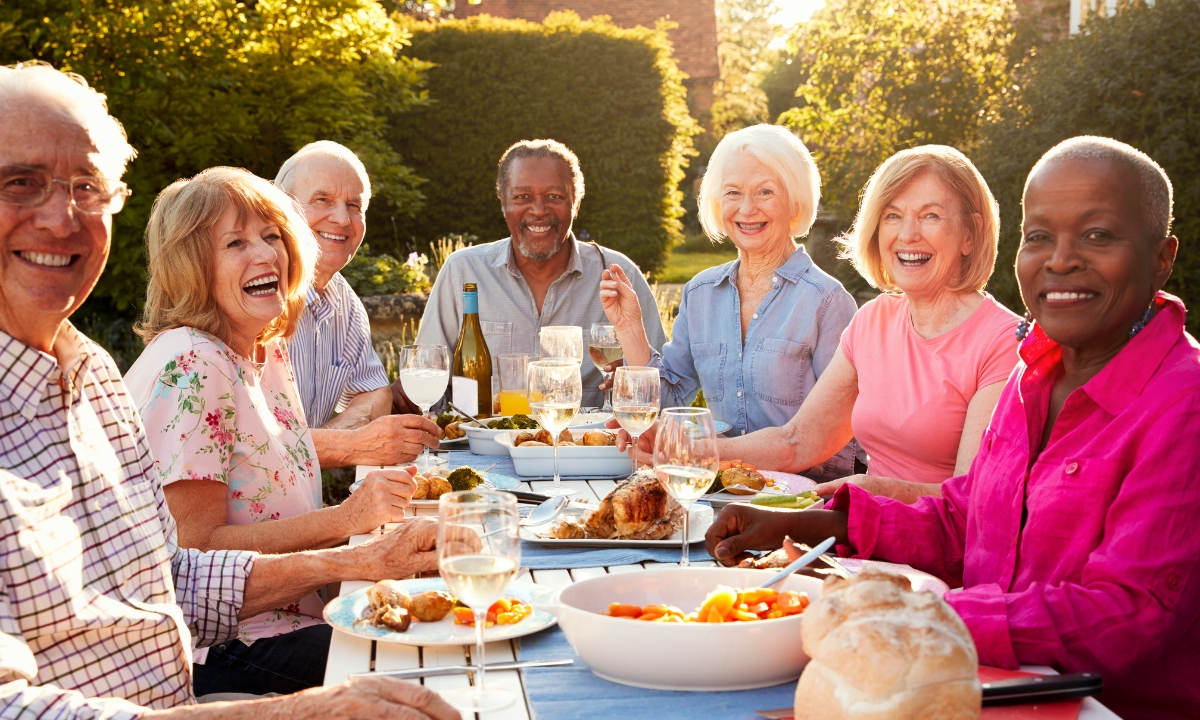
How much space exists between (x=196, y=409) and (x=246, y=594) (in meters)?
0.49

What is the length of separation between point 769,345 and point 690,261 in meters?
18.0

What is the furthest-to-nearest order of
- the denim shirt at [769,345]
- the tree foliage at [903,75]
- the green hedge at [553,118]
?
the green hedge at [553,118] → the tree foliage at [903,75] → the denim shirt at [769,345]

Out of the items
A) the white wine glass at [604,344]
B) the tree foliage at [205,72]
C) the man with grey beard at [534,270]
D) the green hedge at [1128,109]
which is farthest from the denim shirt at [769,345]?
the tree foliage at [205,72]

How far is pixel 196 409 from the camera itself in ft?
8.24

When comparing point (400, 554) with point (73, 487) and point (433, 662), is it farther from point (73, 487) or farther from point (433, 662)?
point (73, 487)

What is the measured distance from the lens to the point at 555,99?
13.9 m

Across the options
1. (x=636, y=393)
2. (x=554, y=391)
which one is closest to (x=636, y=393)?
(x=636, y=393)

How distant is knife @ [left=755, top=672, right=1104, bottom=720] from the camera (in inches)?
58.0

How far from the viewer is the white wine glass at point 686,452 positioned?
6.84 ft

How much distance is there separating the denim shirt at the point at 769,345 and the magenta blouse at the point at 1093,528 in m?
1.76

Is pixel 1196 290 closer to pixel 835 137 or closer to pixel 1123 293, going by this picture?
pixel 835 137

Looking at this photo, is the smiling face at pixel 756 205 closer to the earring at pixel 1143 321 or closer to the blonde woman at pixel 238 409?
the blonde woman at pixel 238 409

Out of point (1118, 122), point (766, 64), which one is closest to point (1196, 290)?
point (1118, 122)

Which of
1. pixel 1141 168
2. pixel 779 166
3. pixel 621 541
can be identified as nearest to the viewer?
pixel 1141 168
